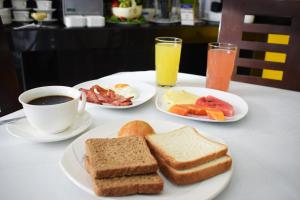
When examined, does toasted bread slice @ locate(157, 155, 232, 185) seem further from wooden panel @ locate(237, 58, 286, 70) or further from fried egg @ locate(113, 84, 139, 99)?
wooden panel @ locate(237, 58, 286, 70)

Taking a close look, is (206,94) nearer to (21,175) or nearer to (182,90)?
(182,90)

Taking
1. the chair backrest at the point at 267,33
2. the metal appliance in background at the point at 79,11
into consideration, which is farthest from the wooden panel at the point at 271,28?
the metal appliance in background at the point at 79,11

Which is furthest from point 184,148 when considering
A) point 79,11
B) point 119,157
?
point 79,11

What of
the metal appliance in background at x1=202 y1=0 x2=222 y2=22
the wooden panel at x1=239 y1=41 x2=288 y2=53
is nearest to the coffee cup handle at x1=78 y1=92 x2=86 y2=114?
the wooden panel at x1=239 y1=41 x2=288 y2=53

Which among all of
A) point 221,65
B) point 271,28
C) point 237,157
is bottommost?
point 237,157

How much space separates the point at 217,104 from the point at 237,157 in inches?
9.5

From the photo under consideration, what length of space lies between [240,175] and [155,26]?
6.34ft

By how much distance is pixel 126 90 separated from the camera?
955 millimetres

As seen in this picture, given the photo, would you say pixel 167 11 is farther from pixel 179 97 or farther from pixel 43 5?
pixel 179 97

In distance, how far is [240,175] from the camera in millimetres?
581

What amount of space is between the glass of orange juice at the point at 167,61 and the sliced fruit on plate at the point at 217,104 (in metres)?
0.23

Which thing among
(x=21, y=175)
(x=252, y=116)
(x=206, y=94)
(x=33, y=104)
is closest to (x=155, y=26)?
(x=206, y=94)

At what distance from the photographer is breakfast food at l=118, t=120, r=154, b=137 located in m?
0.65

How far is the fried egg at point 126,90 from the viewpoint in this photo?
94cm
